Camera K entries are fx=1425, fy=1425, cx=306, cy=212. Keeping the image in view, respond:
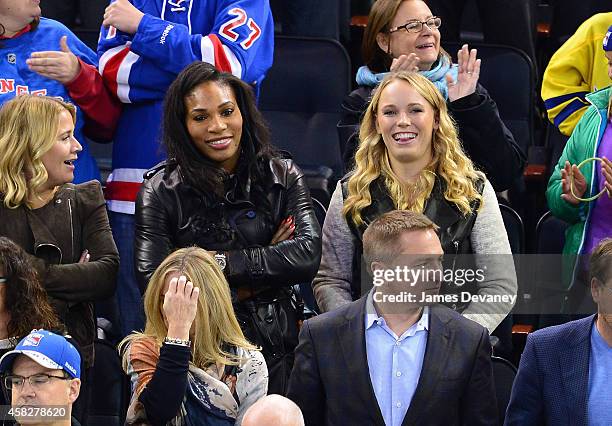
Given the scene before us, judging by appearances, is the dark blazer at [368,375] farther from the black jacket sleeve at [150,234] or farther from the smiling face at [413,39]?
the smiling face at [413,39]

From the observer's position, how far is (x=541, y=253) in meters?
6.06

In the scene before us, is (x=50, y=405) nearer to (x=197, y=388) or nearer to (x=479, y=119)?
(x=197, y=388)

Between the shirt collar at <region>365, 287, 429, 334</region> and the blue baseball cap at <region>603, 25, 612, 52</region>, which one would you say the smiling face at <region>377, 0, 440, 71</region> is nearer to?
the blue baseball cap at <region>603, 25, 612, 52</region>

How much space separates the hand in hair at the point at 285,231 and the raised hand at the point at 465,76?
94cm

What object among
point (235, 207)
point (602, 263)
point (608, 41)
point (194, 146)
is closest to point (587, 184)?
point (608, 41)

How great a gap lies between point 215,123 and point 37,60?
0.90 meters

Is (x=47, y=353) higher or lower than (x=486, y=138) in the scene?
lower

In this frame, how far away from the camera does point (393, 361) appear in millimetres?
4484

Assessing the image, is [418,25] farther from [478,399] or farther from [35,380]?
[35,380]

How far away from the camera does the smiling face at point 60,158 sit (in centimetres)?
511

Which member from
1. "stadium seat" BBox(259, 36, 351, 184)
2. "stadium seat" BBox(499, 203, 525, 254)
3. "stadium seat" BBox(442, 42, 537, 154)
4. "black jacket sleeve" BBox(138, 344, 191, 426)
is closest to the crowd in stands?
"black jacket sleeve" BBox(138, 344, 191, 426)

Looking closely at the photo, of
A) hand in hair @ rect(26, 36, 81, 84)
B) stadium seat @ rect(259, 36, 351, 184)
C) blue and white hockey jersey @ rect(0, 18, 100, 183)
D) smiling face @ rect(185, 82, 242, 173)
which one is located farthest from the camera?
stadium seat @ rect(259, 36, 351, 184)

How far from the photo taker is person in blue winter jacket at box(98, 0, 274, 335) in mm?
5582

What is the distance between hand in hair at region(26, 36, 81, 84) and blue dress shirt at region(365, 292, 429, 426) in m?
1.80
